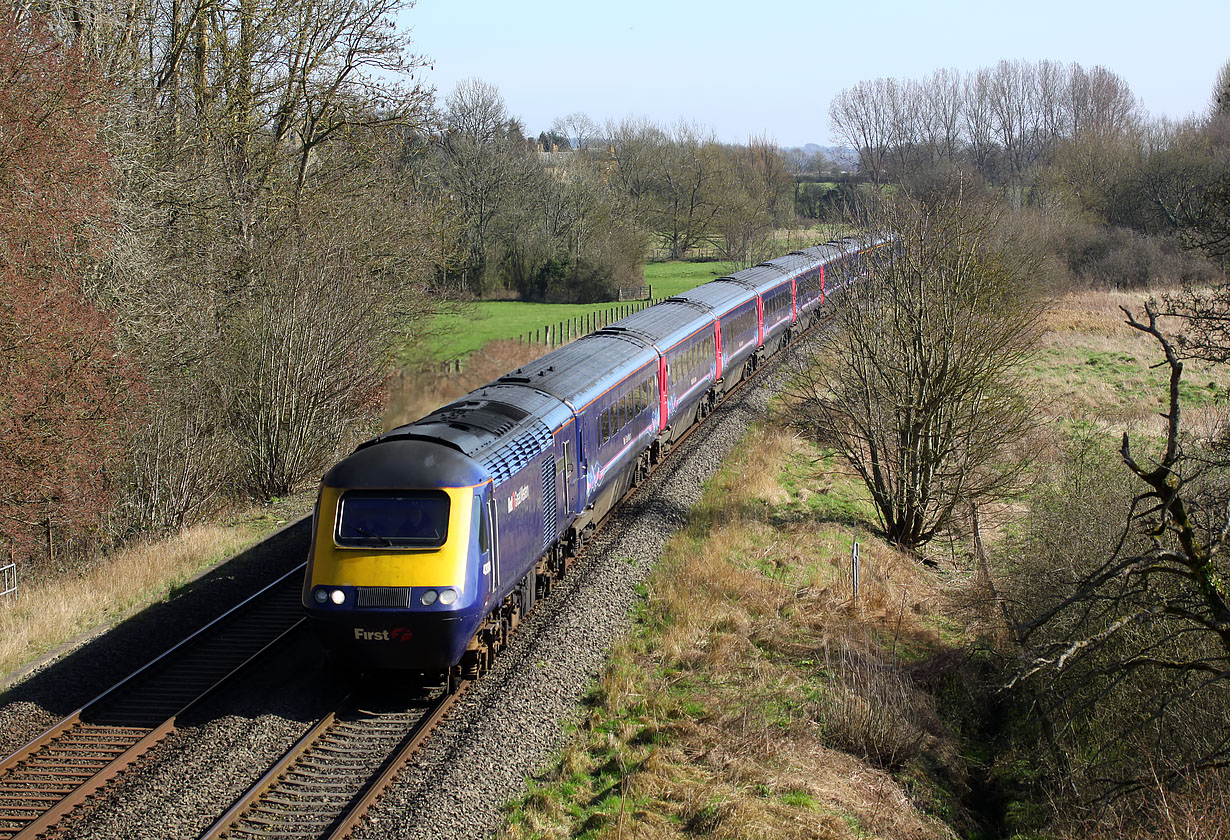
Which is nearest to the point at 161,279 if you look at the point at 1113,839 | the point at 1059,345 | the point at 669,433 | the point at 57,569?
the point at 57,569

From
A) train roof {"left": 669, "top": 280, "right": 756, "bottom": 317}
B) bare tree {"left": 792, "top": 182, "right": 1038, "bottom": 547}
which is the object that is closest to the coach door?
bare tree {"left": 792, "top": 182, "right": 1038, "bottom": 547}

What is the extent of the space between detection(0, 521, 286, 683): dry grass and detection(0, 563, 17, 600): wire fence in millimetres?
146

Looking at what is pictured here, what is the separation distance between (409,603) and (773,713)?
3.98 metres

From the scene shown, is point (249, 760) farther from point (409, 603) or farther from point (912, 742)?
→ point (912, 742)

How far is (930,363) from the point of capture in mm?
15656

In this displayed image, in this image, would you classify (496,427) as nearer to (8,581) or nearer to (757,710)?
(757,710)

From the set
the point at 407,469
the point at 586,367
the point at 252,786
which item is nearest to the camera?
the point at 252,786

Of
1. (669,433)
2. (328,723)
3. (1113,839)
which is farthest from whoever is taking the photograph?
(669,433)

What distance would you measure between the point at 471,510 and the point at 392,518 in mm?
783

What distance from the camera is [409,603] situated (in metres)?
9.00

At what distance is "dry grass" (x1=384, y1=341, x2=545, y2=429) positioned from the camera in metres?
22.1

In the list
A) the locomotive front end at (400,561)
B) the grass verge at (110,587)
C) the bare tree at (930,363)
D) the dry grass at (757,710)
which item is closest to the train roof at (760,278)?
the bare tree at (930,363)

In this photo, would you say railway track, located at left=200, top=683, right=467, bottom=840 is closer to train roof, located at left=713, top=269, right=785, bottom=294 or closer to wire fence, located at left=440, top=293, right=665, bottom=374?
wire fence, located at left=440, top=293, right=665, bottom=374

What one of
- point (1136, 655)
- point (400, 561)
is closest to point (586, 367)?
point (400, 561)
